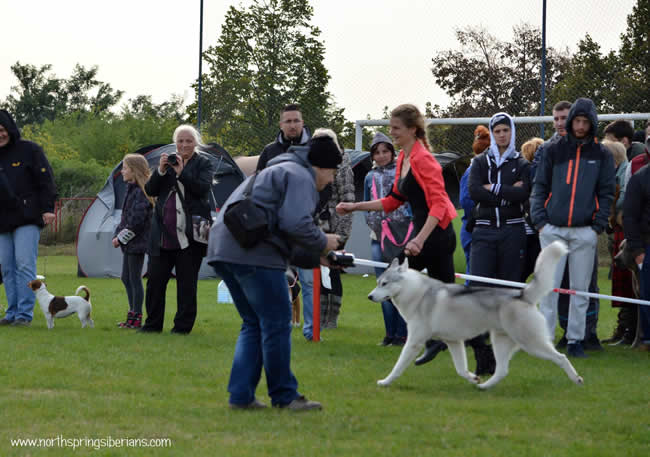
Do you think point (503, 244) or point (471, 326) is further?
point (503, 244)

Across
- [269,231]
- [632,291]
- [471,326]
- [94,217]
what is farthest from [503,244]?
[94,217]

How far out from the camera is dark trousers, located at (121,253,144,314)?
9172 mm

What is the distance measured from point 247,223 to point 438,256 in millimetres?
2144

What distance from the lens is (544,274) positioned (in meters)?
5.67

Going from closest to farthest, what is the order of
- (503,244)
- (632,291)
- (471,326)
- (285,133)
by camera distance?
(471,326), (503,244), (285,133), (632,291)

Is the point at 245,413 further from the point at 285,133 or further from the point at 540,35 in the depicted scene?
the point at 540,35

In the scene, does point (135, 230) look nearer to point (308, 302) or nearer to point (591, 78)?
point (308, 302)

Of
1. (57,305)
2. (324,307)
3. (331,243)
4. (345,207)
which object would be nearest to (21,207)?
(57,305)

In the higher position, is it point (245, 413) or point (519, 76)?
point (519, 76)

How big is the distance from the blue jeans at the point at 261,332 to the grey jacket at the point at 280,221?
7 centimetres

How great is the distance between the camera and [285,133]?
25.7ft

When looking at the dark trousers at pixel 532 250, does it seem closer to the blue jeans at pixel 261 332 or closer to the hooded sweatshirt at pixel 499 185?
the hooded sweatshirt at pixel 499 185

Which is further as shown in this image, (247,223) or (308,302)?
(308,302)

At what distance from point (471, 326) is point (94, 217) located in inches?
460
